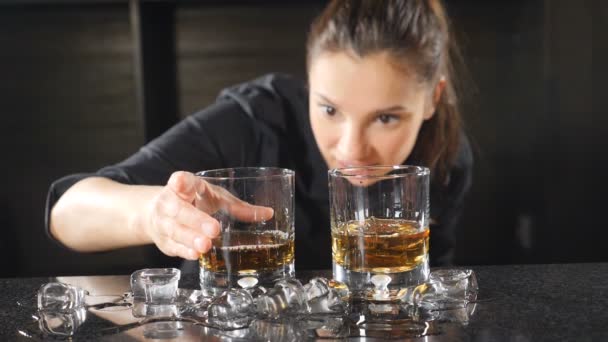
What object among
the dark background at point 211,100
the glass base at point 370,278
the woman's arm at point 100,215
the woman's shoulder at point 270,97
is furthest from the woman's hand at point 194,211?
the dark background at point 211,100

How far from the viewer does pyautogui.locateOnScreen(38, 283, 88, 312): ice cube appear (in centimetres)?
75

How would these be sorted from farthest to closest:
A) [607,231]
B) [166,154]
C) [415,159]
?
[607,231] → [415,159] → [166,154]

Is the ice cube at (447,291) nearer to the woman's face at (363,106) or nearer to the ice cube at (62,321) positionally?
the ice cube at (62,321)

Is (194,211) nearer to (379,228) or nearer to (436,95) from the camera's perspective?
(379,228)

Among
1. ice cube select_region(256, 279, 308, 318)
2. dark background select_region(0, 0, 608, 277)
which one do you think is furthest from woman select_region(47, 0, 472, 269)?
dark background select_region(0, 0, 608, 277)

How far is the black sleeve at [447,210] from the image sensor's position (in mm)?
1743

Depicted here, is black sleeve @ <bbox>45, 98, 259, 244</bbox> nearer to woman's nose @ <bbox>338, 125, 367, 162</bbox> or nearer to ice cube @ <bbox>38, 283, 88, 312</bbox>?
woman's nose @ <bbox>338, 125, 367, 162</bbox>

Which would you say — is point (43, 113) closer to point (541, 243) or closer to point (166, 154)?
point (166, 154)

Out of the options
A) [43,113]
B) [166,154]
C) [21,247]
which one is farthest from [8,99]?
[166,154]

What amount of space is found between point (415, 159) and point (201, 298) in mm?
1032

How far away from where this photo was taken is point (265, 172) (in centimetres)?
84

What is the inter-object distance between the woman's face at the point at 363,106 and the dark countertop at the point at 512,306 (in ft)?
1.70

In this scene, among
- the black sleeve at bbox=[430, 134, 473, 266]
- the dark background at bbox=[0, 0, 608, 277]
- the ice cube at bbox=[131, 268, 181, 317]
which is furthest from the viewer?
the dark background at bbox=[0, 0, 608, 277]

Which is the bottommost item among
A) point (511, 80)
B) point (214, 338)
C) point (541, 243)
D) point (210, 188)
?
point (541, 243)
